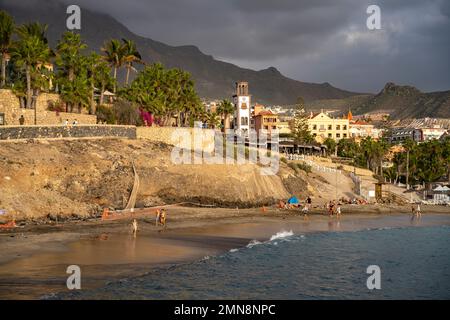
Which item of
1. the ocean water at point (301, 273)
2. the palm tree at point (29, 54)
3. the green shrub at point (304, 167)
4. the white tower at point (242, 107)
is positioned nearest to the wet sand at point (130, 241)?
the ocean water at point (301, 273)

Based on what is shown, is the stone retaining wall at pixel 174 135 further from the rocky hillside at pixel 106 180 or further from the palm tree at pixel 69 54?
the palm tree at pixel 69 54

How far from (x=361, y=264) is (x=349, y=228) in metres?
14.4

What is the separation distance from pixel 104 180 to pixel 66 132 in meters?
7.92

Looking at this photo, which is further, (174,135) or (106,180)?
(174,135)

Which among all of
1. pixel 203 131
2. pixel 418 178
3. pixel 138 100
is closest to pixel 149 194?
pixel 203 131

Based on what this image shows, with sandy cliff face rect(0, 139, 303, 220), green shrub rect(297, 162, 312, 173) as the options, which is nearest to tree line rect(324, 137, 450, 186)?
green shrub rect(297, 162, 312, 173)

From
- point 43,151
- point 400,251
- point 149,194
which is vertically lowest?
point 400,251

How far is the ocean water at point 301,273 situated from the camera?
22.0 metres

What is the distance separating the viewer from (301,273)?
27141 millimetres

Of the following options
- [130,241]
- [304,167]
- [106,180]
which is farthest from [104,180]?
[304,167]

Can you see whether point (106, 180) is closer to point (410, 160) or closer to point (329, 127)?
point (410, 160)
